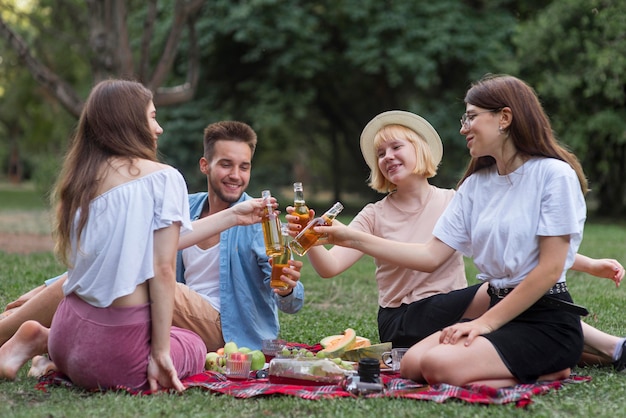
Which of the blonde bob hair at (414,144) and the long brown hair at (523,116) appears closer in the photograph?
the long brown hair at (523,116)

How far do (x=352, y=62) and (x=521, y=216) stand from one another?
1702cm

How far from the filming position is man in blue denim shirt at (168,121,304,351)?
16.2ft

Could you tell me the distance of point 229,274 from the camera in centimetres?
501

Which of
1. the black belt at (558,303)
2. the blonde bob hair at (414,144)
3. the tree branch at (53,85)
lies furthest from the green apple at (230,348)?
the tree branch at (53,85)

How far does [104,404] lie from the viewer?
383 centimetres

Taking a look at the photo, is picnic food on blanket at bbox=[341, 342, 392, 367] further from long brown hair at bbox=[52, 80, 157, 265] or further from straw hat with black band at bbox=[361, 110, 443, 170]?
long brown hair at bbox=[52, 80, 157, 265]

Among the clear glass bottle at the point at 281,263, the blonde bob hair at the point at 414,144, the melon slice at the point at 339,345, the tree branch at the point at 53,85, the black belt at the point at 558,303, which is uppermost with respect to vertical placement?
the tree branch at the point at 53,85

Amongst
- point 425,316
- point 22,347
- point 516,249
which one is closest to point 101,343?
point 22,347

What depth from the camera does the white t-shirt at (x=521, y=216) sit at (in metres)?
4.11

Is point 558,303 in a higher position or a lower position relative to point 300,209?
lower

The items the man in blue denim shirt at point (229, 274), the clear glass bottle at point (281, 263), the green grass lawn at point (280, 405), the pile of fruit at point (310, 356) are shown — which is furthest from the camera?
the man in blue denim shirt at point (229, 274)

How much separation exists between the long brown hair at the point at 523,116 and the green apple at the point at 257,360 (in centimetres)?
184

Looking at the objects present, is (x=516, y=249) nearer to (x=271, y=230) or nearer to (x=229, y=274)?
(x=271, y=230)

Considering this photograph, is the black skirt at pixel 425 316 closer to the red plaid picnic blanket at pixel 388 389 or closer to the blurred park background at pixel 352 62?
the red plaid picnic blanket at pixel 388 389
